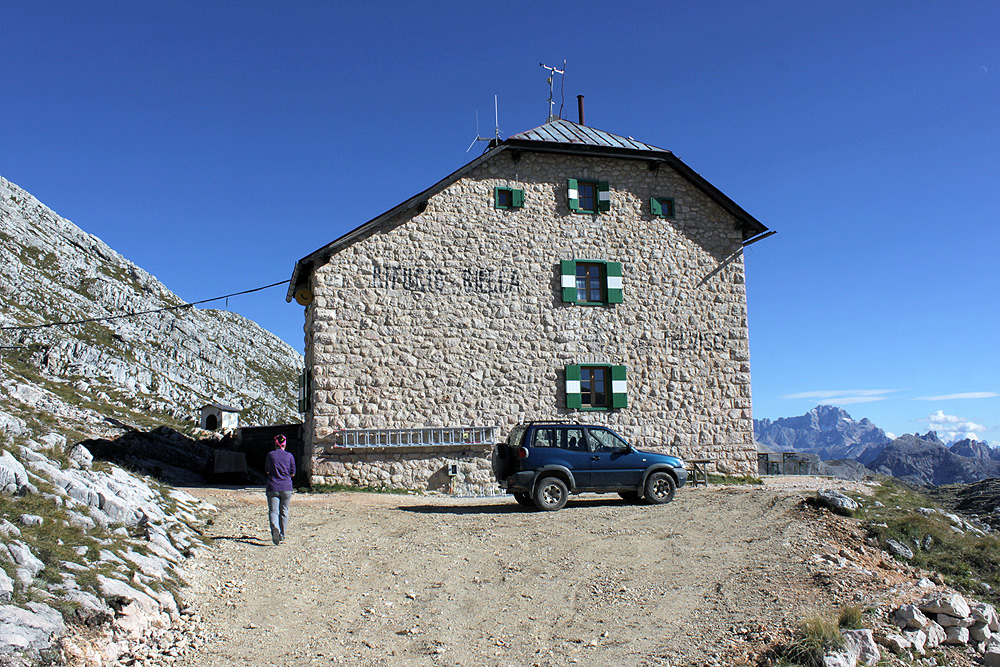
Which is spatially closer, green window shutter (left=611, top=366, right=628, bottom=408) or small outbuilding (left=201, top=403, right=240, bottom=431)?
green window shutter (left=611, top=366, right=628, bottom=408)

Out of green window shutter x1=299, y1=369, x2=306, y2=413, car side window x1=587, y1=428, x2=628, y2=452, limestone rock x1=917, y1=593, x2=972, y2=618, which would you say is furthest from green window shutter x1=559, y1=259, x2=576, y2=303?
limestone rock x1=917, y1=593, x2=972, y2=618

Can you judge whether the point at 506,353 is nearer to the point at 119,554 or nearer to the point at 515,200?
the point at 515,200

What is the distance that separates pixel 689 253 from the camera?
1909 centimetres

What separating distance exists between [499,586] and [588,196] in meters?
13.1

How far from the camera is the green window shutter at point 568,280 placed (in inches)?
706

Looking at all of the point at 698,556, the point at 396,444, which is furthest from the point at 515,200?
the point at 698,556

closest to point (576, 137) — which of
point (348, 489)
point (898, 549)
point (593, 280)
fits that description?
point (593, 280)

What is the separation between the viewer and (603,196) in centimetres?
1867

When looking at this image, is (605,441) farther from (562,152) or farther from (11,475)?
(11,475)

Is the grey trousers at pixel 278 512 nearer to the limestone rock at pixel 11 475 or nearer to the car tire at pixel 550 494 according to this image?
the limestone rock at pixel 11 475

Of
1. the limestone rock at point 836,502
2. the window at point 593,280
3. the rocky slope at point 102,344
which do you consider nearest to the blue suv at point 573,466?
the limestone rock at point 836,502

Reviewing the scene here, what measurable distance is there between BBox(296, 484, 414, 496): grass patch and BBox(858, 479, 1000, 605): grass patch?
9596mm

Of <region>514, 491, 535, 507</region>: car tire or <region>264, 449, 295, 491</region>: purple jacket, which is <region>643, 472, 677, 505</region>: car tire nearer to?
<region>514, 491, 535, 507</region>: car tire

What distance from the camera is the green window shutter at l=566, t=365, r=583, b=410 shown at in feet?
57.2
